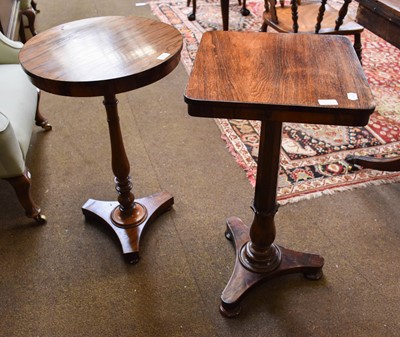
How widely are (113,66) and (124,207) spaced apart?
625 mm

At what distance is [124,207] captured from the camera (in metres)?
1.57

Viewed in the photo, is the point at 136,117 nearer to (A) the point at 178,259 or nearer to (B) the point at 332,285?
(A) the point at 178,259

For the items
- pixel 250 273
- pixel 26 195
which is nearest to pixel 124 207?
pixel 26 195

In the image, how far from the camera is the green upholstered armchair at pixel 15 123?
57.4 inches

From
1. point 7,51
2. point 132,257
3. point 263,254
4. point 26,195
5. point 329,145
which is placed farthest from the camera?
point 329,145

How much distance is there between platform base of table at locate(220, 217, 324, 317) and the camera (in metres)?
1.31

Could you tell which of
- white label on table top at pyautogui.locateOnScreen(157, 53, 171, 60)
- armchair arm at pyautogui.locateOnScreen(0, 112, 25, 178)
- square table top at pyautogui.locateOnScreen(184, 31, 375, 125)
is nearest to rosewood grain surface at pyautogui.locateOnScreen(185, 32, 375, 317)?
square table top at pyautogui.locateOnScreen(184, 31, 375, 125)

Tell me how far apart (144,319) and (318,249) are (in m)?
0.70

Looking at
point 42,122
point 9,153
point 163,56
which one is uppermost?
point 163,56

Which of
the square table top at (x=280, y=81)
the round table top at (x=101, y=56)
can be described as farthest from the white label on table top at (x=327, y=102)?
the round table top at (x=101, y=56)

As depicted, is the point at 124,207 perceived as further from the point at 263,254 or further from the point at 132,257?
the point at 263,254

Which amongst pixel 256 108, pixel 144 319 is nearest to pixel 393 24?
pixel 256 108

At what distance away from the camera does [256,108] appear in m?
0.88

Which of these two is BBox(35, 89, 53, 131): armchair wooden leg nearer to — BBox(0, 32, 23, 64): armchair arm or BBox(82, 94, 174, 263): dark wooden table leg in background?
BBox(0, 32, 23, 64): armchair arm
